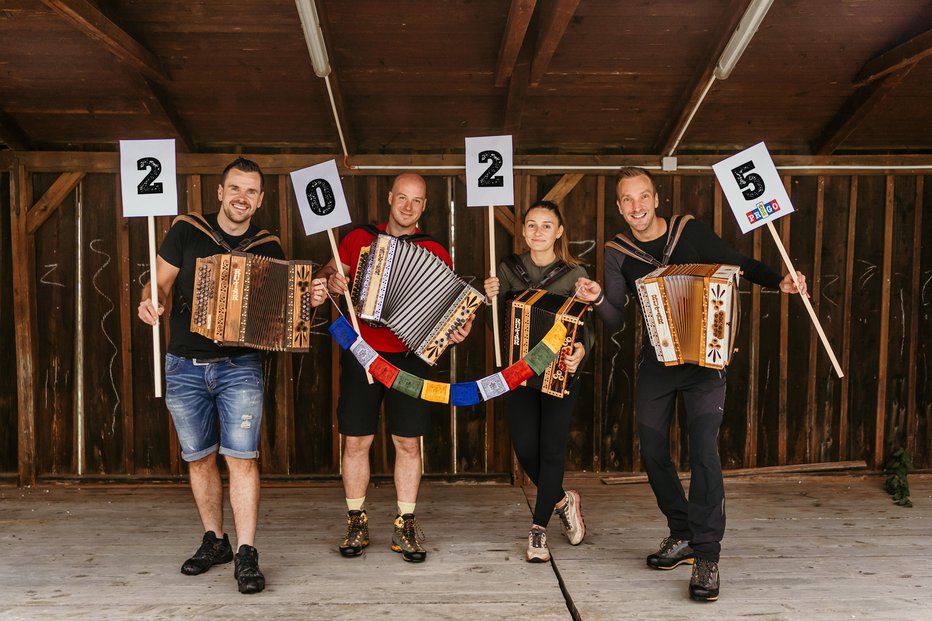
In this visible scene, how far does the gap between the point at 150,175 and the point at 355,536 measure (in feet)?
6.68

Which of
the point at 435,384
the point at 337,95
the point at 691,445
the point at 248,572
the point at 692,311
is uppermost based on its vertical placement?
the point at 337,95

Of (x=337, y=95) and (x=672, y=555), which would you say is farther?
(x=337, y=95)

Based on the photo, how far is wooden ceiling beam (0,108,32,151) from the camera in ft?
15.2

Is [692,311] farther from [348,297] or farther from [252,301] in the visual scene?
[252,301]

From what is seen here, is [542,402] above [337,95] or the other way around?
the other way around

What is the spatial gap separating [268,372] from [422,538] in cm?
187

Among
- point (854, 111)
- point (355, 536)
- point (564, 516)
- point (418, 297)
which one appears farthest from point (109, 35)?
point (854, 111)

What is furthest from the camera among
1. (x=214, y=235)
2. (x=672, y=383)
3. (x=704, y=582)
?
(x=672, y=383)

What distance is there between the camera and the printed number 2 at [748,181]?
3.69m

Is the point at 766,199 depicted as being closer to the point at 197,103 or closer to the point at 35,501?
the point at 197,103

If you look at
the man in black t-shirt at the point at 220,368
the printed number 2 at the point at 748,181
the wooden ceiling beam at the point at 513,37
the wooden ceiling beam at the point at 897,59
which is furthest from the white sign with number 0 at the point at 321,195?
the wooden ceiling beam at the point at 897,59

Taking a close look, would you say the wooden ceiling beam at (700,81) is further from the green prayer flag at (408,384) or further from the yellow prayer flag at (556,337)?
the green prayer flag at (408,384)

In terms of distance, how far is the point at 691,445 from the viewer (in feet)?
11.1

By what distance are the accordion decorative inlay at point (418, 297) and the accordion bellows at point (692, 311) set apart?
2.60 feet
